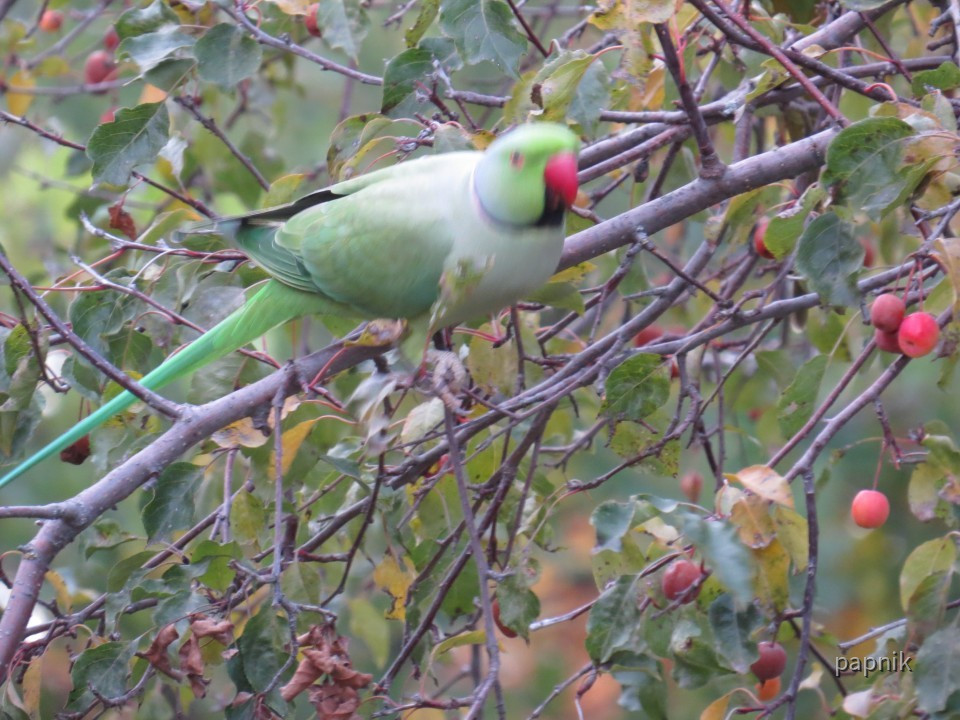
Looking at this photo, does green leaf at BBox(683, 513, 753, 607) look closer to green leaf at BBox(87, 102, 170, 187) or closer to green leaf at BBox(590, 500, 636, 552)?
green leaf at BBox(590, 500, 636, 552)

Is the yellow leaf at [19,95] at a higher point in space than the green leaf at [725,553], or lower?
higher

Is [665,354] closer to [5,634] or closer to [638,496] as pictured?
[638,496]

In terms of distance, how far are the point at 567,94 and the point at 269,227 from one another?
0.72 meters

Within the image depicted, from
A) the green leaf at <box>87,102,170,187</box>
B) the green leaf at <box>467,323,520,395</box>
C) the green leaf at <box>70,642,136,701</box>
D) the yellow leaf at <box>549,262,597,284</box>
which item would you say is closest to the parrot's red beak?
the yellow leaf at <box>549,262,597,284</box>

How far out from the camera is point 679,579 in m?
1.65

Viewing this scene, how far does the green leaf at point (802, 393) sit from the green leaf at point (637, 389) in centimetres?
29

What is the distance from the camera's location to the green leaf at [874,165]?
1.42m

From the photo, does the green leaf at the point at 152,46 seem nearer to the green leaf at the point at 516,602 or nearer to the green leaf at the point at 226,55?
the green leaf at the point at 226,55

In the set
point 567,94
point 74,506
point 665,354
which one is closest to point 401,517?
point 665,354

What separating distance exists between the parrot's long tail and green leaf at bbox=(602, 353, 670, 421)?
63 cm

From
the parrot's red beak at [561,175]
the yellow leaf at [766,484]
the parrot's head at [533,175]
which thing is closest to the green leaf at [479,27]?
the parrot's head at [533,175]

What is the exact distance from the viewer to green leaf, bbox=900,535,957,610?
161 cm

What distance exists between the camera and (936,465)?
68.5 inches

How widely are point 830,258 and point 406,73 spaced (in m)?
0.91
